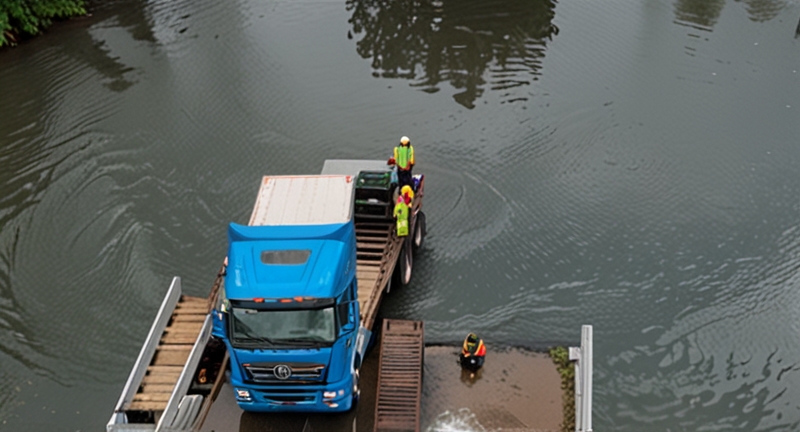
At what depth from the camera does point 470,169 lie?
25172mm

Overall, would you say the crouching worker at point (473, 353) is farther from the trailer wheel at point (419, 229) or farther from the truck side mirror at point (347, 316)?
the trailer wheel at point (419, 229)

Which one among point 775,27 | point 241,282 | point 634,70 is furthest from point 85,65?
point 775,27

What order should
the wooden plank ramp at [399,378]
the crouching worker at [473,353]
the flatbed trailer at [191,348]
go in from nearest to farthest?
the flatbed trailer at [191,348], the wooden plank ramp at [399,378], the crouching worker at [473,353]

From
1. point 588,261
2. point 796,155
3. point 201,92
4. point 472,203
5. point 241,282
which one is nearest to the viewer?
point 241,282

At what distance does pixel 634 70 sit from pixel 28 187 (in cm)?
2298

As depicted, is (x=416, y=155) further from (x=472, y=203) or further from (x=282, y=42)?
(x=282, y=42)

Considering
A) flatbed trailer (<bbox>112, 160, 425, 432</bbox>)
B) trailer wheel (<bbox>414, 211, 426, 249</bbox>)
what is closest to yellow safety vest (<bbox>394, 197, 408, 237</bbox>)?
flatbed trailer (<bbox>112, 160, 425, 432</bbox>)

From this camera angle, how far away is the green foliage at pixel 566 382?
16.7 metres

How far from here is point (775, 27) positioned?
32.7 meters

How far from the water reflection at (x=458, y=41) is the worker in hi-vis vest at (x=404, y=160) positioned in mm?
8804

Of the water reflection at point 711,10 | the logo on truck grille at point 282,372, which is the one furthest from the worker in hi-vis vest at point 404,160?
the water reflection at point 711,10

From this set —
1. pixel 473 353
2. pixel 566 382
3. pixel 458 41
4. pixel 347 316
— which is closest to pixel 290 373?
pixel 347 316

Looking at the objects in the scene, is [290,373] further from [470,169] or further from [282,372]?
[470,169]

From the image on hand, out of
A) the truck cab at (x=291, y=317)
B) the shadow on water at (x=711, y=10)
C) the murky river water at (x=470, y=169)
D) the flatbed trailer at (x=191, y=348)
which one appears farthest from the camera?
the shadow on water at (x=711, y=10)
